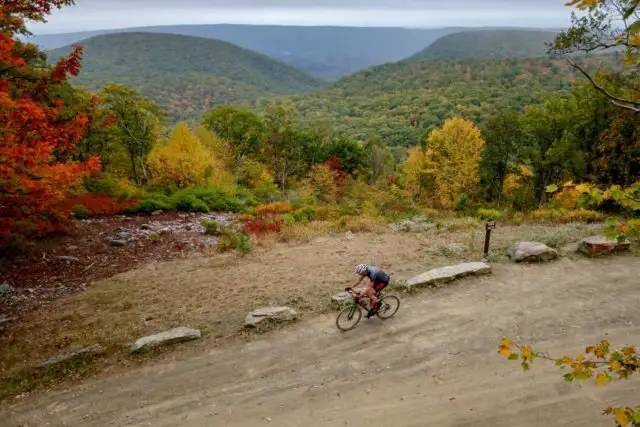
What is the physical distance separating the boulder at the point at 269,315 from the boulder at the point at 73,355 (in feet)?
11.2

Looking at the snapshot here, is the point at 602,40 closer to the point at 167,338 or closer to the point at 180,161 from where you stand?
the point at 167,338

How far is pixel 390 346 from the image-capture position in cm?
977

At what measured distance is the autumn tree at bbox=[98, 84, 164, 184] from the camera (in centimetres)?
3091

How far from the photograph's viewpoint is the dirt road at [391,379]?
310 inches


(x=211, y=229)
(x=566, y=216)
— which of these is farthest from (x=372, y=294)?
(x=566, y=216)

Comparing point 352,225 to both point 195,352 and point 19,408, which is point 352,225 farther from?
point 19,408

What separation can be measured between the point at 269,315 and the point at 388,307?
9.83 ft

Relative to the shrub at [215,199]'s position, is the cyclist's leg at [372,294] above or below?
above

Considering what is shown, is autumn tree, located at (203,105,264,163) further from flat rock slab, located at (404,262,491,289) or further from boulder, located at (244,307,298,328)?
boulder, located at (244,307,298,328)

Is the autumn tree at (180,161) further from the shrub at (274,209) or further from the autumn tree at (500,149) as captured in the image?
the autumn tree at (500,149)

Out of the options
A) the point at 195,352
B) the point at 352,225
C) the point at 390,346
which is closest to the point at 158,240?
the point at 352,225

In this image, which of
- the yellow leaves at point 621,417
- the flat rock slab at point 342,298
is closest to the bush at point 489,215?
the flat rock slab at point 342,298

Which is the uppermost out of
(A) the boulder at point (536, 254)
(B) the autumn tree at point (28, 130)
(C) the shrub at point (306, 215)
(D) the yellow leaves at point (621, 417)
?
(B) the autumn tree at point (28, 130)

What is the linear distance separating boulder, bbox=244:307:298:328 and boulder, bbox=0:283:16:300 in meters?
7.88
